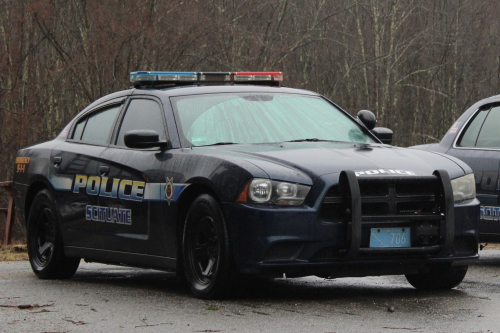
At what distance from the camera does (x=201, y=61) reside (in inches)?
916

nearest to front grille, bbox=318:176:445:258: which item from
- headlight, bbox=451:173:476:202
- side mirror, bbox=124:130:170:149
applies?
headlight, bbox=451:173:476:202

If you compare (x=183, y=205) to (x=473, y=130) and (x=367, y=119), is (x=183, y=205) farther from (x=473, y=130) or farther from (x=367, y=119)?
(x=473, y=130)

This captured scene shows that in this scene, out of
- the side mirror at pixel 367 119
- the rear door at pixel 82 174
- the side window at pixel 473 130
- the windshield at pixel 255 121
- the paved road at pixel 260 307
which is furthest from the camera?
the side window at pixel 473 130

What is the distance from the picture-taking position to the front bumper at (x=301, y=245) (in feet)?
21.0

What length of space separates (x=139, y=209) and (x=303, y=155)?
4.84 ft

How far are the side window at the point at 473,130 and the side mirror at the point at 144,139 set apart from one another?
375 centimetres

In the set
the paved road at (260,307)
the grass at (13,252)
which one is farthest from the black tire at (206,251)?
the grass at (13,252)

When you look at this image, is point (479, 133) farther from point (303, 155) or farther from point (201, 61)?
point (201, 61)

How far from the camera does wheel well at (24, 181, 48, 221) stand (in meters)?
9.28

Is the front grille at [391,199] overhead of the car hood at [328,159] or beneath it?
beneath

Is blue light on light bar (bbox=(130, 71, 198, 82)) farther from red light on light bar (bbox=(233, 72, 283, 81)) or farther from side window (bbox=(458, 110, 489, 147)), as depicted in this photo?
side window (bbox=(458, 110, 489, 147))

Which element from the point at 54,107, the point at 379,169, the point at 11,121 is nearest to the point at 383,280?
the point at 379,169

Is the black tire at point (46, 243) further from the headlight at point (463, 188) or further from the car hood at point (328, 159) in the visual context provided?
the headlight at point (463, 188)

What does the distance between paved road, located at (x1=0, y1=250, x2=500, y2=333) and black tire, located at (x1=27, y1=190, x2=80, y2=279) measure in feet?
0.78
